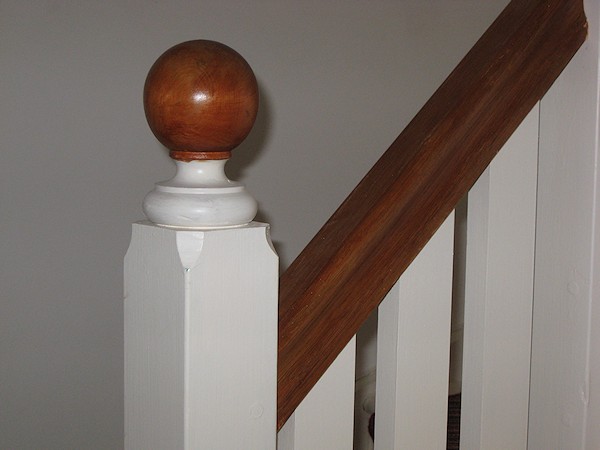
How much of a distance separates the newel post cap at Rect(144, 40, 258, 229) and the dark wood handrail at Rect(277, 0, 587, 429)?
10 cm

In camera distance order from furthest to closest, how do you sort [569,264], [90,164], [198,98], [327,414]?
1. [90,164]
2. [569,264]
3. [327,414]
4. [198,98]

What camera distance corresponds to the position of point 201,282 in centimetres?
67

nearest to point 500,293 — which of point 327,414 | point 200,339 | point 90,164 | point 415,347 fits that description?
point 415,347

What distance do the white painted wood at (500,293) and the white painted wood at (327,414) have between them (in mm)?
160

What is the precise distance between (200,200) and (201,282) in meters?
0.07

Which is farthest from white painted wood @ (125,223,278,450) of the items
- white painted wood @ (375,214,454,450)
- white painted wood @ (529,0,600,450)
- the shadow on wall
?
the shadow on wall

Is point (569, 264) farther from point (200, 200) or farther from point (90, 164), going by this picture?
point (90, 164)

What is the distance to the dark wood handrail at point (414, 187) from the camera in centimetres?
75

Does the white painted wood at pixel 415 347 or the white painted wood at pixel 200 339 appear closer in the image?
the white painted wood at pixel 200 339

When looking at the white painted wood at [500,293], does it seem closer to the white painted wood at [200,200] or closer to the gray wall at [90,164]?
the white painted wood at [200,200]

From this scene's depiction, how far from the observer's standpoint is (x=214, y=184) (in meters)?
0.70

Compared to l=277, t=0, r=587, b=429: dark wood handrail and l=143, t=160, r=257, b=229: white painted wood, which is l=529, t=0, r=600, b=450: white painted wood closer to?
l=277, t=0, r=587, b=429: dark wood handrail

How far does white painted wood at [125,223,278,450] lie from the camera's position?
674 millimetres

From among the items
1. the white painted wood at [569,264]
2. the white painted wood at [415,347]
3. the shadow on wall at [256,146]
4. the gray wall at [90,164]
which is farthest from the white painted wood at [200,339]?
the shadow on wall at [256,146]
